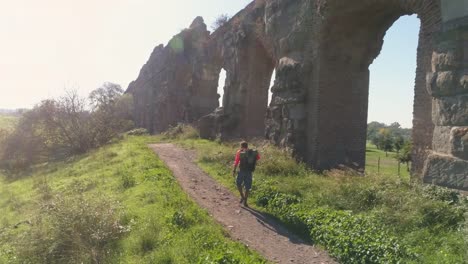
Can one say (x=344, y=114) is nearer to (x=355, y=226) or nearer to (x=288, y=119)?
(x=288, y=119)

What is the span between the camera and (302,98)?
11.5m

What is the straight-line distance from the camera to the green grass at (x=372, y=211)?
15.4 ft

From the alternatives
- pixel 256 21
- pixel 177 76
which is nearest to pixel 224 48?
pixel 256 21

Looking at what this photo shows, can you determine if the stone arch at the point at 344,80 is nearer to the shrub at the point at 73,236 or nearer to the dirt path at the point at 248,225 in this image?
the dirt path at the point at 248,225

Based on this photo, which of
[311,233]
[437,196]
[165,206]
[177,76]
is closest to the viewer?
[437,196]

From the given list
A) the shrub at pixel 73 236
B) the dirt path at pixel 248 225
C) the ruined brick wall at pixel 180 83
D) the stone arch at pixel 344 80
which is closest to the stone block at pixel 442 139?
the dirt path at pixel 248 225

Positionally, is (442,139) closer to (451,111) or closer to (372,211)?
(451,111)

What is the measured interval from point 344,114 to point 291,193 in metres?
4.42

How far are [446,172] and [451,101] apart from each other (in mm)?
1079

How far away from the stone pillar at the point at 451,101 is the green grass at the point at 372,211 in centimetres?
30

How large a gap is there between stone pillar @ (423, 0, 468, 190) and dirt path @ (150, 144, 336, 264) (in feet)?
7.28

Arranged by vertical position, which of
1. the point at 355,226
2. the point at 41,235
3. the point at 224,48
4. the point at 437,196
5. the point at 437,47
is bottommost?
the point at 41,235

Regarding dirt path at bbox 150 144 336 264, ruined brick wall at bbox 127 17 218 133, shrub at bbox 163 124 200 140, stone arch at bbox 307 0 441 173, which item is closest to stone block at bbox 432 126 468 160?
dirt path at bbox 150 144 336 264

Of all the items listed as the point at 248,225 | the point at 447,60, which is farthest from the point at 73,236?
the point at 447,60
